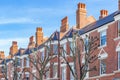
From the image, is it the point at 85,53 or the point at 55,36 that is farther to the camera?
the point at 55,36

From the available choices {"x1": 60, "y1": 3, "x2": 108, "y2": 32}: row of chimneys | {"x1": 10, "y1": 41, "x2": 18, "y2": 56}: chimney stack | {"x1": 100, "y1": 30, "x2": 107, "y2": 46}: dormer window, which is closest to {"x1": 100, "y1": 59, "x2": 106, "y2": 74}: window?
{"x1": 100, "y1": 30, "x2": 107, "y2": 46}: dormer window

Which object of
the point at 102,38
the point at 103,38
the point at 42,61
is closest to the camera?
the point at 103,38

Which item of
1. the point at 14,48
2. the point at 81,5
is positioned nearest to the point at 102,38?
the point at 81,5

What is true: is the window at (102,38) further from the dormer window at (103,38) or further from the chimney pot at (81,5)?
the chimney pot at (81,5)

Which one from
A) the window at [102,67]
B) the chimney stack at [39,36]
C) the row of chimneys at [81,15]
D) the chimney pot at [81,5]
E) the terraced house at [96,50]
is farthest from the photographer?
the chimney stack at [39,36]

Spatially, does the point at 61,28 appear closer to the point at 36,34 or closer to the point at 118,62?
the point at 36,34

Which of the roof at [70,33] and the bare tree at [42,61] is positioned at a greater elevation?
the roof at [70,33]

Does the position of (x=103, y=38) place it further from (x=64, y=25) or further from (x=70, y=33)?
(x=64, y=25)

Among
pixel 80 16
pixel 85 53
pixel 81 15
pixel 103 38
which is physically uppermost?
pixel 81 15

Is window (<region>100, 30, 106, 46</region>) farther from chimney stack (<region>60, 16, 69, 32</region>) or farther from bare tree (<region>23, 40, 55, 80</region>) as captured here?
chimney stack (<region>60, 16, 69, 32</region>)

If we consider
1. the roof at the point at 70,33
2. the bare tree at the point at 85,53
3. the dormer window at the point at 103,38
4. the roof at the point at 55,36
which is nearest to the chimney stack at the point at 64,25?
the roof at the point at 55,36

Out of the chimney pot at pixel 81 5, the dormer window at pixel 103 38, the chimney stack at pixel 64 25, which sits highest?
the chimney pot at pixel 81 5

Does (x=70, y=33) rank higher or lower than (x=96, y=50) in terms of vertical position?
higher

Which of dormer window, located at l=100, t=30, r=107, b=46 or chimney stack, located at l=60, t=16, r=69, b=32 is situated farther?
chimney stack, located at l=60, t=16, r=69, b=32
